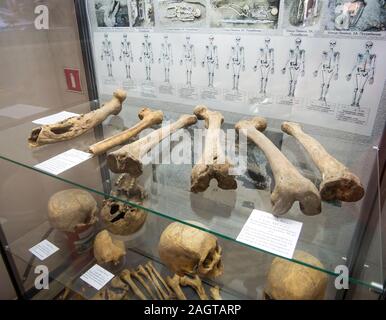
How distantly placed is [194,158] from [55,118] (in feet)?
1.88

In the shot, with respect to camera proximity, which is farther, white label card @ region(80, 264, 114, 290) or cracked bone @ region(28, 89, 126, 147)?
white label card @ region(80, 264, 114, 290)

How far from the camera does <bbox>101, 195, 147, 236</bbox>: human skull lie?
105 centimetres

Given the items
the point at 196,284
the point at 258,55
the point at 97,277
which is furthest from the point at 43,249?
the point at 258,55

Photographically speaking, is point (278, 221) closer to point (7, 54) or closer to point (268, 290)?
point (268, 290)

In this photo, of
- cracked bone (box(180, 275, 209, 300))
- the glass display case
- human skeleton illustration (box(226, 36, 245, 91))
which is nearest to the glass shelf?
the glass display case

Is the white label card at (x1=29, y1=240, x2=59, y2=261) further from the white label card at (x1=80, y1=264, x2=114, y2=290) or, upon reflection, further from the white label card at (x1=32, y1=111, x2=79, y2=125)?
the white label card at (x1=32, y1=111, x2=79, y2=125)

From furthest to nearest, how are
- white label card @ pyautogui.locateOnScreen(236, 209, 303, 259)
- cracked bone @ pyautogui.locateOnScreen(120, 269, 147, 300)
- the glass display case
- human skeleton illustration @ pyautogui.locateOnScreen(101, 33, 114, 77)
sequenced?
human skeleton illustration @ pyautogui.locateOnScreen(101, 33, 114, 77), cracked bone @ pyautogui.locateOnScreen(120, 269, 147, 300), the glass display case, white label card @ pyautogui.locateOnScreen(236, 209, 303, 259)

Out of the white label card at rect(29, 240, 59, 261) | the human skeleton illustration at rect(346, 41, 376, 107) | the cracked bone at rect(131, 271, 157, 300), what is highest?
the human skeleton illustration at rect(346, 41, 376, 107)

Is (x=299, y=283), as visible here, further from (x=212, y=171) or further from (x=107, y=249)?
(x=107, y=249)

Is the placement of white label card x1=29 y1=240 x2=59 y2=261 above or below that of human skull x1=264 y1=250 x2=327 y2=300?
below

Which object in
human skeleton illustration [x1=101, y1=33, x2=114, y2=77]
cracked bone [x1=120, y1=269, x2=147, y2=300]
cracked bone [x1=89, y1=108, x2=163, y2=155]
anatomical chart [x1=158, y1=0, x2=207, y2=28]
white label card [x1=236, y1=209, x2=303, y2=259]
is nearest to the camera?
white label card [x1=236, y1=209, x2=303, y2=259]

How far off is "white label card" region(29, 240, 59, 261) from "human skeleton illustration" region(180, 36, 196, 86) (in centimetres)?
89

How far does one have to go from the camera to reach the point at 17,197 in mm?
1316
